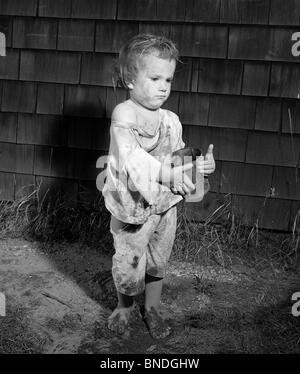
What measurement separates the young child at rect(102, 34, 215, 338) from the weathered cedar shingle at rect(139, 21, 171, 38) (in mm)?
1494

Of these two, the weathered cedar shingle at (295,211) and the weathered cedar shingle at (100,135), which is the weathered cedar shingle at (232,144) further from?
the weathered cedar shingle at (100,135)

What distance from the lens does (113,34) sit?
421cm

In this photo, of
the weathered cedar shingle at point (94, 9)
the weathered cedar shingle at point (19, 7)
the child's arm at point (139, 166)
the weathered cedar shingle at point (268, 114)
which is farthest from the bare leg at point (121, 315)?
the weathered cedar shingle at point (19, 7)

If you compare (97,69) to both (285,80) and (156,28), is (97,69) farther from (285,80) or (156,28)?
(285,80)

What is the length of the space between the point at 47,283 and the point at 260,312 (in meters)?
1.38

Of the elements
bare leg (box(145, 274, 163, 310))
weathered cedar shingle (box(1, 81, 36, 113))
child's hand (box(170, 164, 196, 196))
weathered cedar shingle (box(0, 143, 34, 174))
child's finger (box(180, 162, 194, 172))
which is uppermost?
weathered cedar shingle (box(1, 81, 36, 113))

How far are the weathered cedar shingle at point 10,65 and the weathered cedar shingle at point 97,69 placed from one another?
0.56m

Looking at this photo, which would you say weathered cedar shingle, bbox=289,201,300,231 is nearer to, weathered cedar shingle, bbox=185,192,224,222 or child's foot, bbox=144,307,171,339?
weathered cedar shingle, bbox=185,192,224,222

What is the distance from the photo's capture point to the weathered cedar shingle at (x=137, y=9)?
4.12m

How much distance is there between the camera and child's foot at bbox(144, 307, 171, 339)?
9.74 feet

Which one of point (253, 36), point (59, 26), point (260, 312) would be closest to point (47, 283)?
point (260, 312)

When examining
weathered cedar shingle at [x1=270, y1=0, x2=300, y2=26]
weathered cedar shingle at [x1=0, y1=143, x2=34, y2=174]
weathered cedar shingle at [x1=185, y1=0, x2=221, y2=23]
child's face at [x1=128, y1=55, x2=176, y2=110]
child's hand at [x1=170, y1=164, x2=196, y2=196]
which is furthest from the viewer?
weathered cedar shingle at [x1=0, y1=143, x2=34, y2=174]

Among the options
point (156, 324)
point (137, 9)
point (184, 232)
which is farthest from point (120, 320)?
point (137, 9)

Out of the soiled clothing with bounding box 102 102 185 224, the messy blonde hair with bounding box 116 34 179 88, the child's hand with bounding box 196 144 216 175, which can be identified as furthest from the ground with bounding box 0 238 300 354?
the messy blonde hair with bounding box 116 34 179 88
